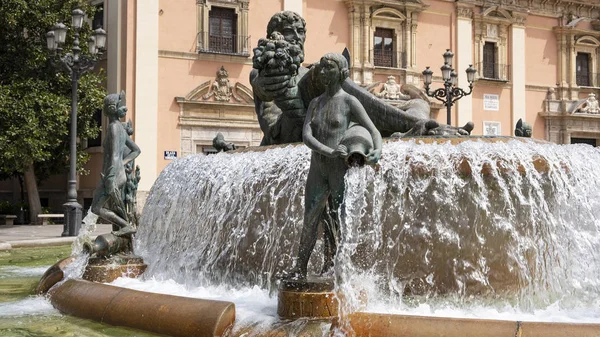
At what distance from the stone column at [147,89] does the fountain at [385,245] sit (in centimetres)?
1510

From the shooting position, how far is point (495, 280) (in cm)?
502

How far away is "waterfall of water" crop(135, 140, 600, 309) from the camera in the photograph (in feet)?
16.3

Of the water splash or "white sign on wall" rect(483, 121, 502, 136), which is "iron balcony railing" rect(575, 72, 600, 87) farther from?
the water splash

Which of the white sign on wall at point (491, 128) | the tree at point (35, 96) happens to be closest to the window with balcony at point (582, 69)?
the white sign on wall at point (491, 128)

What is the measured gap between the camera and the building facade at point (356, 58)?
2119cm

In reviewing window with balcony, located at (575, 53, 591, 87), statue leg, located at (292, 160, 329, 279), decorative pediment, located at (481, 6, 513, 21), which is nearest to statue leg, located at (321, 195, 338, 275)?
statue leg, located at (292, 160, 329, 279)

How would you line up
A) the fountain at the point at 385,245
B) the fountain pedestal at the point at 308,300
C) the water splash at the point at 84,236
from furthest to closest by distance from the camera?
the water splash at the point at 84,236 < the fountain at the point at 385,245 < the fountain pedestal at the point at 308,300

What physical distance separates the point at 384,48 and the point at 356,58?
4.66ft

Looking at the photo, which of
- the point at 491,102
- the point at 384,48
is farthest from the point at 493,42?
the point at 384,48

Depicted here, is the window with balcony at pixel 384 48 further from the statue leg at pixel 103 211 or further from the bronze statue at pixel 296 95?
the statue leg at pixel 103 211

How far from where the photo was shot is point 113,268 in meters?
6.13

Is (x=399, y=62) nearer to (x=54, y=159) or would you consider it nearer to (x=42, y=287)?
(x=54, y=159)

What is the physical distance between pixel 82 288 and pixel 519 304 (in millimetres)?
3044

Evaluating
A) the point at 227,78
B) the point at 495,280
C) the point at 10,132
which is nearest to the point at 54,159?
the point at 10,132
